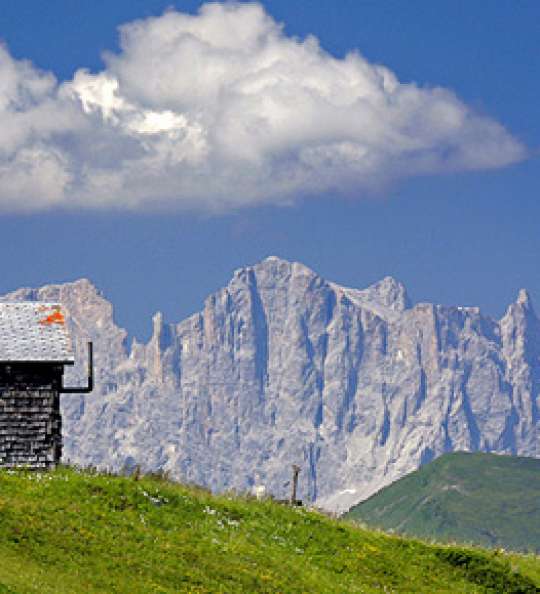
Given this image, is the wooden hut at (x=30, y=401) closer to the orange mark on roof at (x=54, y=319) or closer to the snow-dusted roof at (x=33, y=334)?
the snow-dusted roof at (x=33, y=334)

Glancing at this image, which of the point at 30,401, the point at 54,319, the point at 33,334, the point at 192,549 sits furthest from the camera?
the point at 54,319

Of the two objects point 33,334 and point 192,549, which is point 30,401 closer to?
point 33,334

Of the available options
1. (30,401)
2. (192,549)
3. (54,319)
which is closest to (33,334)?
(54,319)

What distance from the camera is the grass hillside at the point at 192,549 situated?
39562mm

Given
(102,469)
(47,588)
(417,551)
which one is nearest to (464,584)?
(417,551)

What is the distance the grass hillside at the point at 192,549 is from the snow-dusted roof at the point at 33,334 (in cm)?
588

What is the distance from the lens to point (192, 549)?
4531 cm

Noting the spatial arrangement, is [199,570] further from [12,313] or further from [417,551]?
[12,313]

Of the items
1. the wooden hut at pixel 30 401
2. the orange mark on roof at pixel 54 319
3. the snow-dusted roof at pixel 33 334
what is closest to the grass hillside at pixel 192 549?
the wooden hut at pixel 30 401

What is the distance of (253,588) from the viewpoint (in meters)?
42.6

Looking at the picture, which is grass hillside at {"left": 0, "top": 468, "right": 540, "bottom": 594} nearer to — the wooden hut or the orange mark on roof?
the wooden hut

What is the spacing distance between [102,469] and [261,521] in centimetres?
835

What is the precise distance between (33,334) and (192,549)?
1696 cm

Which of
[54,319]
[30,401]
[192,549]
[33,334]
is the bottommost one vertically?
[192,549]
